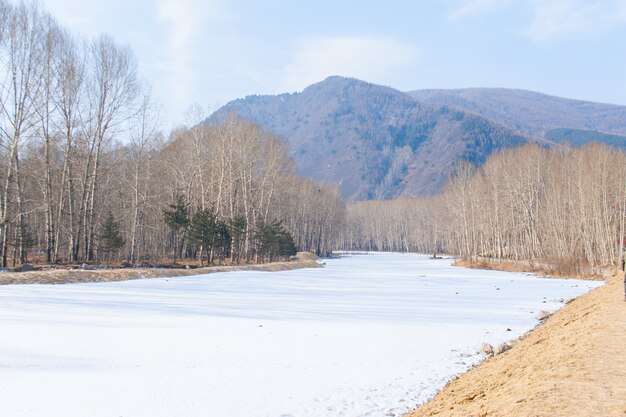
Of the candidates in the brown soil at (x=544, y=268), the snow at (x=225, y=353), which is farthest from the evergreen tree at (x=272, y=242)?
the snow at (x=225, y=353)

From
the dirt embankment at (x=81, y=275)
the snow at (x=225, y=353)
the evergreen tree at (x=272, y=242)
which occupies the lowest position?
the snow at (x=225, y=353)

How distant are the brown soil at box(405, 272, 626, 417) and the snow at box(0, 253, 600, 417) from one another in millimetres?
680

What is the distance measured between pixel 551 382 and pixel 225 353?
5478mm

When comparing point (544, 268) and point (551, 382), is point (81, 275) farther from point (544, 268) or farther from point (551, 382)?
point (544, 268)

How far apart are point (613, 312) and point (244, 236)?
34397 millimetres

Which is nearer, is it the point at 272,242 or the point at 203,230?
the point at 203,230

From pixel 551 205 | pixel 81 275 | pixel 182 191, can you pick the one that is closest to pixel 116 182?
pixel 182 191

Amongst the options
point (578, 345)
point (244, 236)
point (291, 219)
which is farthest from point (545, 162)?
point (578, 345)

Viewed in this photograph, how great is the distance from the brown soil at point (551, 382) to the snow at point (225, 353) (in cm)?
68

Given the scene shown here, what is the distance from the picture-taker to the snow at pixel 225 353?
20.6 ft

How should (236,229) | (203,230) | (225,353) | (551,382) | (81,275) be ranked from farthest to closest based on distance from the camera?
1. (236,229)
2. (203,230)
3. (81,275)
4. (225,353)
5. (551,382)

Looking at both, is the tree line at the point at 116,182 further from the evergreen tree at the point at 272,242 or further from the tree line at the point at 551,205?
the tree line at the point at 551,205

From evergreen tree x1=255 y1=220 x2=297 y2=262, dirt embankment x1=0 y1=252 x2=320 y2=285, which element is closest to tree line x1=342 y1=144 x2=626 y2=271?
evergreen tree x1=255 y1=220 x2=297 y2=262

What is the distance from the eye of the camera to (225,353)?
891 centimetres
